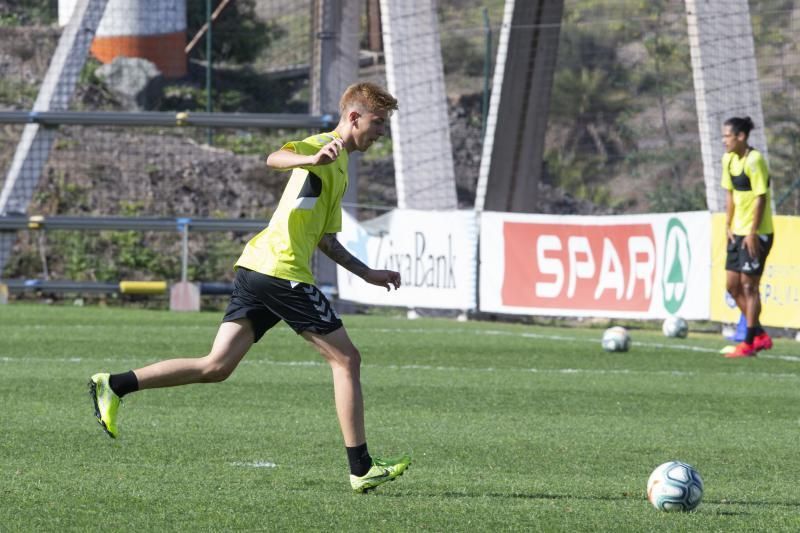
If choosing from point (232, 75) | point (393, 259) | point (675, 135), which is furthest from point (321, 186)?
point (675, 135)

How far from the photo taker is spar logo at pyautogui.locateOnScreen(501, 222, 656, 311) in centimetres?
1623

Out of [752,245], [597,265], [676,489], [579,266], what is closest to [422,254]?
[579,266]

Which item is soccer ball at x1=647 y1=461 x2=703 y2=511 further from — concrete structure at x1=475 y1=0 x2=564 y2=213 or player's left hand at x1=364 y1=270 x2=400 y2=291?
concrete structure at x1=475 y1=0 x2=564 y2=213

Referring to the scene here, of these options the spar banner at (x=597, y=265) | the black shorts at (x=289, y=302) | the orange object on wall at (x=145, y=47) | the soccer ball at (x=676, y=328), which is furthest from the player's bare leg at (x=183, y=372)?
the orange object on wall at (x=145, y=47)

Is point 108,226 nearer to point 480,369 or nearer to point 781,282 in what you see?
point 480,369

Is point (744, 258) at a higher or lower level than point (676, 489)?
higher

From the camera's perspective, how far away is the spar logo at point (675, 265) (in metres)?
15.7

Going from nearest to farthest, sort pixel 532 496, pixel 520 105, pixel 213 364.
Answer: pixel 532 496 < pixel 213 364 < pixel 520 105

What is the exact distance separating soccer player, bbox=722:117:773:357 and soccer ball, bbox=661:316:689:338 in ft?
7.39

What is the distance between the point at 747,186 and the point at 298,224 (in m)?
7.74

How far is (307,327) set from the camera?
6.06m

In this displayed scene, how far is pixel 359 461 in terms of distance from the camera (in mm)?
5945

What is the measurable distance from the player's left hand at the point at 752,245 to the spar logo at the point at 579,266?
126 inches

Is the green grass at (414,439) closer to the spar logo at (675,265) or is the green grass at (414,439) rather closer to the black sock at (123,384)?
the black sock at (123,384)
